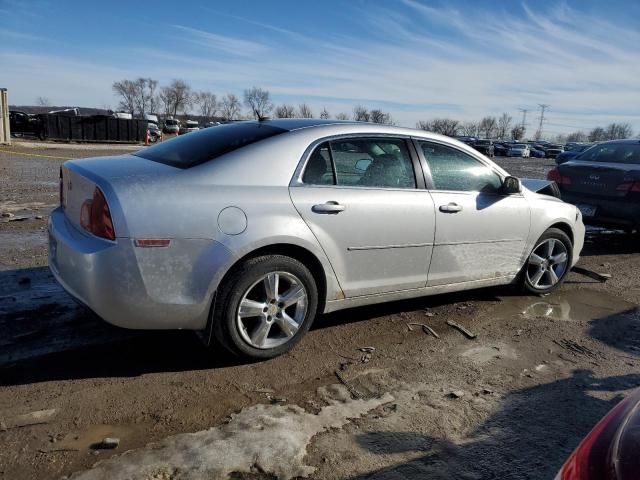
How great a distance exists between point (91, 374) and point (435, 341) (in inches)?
96.6

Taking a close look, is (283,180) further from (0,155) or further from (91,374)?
(0,155)

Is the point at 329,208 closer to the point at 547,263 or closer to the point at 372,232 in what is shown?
the point at 372,232

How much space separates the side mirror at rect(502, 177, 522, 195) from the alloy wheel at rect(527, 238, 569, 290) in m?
0.76

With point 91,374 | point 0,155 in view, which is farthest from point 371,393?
point 0,155

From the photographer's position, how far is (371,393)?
3234mm

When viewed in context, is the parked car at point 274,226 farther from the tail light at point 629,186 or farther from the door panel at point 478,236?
the tail light at point 629,186

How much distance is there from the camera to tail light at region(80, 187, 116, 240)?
299 cm

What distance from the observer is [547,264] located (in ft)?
17.2

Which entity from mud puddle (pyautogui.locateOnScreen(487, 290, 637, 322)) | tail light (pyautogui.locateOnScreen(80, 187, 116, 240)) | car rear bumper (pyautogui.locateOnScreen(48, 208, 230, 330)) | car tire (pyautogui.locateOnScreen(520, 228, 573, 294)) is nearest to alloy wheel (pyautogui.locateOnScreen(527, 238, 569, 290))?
car tire (pyautogui.locateOnScreen(520, 228, 573, 294))

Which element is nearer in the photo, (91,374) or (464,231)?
(91,374)

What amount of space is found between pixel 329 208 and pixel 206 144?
1002mm

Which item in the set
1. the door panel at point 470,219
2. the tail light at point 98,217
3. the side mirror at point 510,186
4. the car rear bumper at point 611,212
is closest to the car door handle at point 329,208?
the door panel at point 470,219

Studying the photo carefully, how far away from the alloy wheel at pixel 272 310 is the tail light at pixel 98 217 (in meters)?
0.90

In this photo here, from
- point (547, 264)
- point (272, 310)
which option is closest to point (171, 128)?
point (547, 264)
